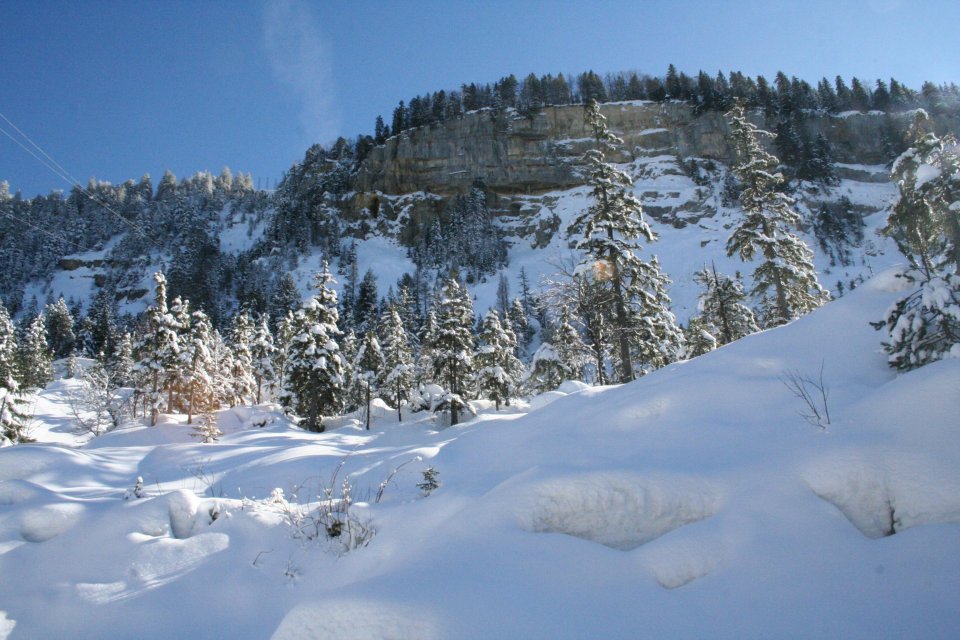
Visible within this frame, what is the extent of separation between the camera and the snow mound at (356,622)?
9.41ft

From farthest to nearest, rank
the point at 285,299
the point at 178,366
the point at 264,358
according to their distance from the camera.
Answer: the point at 285,299 → the point at 264,358 → the point at 178,366

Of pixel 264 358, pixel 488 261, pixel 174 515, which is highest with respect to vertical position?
pixel 488 261

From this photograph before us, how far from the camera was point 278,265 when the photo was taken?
115m

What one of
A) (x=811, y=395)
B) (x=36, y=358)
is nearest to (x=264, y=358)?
(x=36, y=358)

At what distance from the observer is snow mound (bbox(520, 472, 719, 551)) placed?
13.0 feet

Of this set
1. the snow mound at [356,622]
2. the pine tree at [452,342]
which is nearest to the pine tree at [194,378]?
the pine tree at [452,342]

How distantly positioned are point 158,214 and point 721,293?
173502mm

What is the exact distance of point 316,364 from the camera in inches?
1096

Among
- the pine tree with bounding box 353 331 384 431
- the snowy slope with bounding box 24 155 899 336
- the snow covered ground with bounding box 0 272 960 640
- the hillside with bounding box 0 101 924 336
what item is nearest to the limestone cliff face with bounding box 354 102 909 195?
the hillside with bounding box 0 101 924 336

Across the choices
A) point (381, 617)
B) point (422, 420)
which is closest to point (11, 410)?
point (422, 420)

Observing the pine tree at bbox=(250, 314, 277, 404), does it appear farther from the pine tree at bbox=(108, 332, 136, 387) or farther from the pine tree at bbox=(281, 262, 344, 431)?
the pine tree at bbox=(281, 262, 344, 431)

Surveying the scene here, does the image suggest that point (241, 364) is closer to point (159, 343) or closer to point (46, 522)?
point (159, 343)

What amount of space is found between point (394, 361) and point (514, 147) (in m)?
105

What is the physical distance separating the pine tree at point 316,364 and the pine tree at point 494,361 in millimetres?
9729
